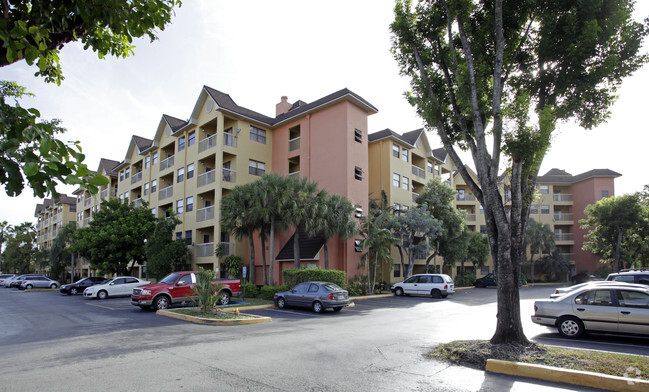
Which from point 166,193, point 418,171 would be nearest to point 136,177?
point 166,193

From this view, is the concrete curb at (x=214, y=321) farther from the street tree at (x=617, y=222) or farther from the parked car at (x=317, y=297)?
the street tree at (x=617, y=222)

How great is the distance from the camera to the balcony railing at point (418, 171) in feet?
126

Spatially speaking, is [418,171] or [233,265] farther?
[418,171]

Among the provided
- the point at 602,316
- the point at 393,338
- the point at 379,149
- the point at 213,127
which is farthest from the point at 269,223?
the point at 602,316

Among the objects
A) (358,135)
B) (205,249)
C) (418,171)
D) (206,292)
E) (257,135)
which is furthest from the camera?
(418,171)

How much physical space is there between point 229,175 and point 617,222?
105 feet

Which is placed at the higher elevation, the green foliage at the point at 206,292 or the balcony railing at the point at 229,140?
the balcony railing at the point at 229,140

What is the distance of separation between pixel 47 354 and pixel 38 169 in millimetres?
8714

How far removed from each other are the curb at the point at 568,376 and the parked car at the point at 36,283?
163ft

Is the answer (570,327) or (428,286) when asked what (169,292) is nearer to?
(570,327)

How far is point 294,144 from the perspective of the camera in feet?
105

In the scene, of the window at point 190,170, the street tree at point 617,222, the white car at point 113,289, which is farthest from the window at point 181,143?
the street tree at point 617,222

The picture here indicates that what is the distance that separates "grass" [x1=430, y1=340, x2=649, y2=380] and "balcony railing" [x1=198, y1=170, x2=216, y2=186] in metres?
23.9

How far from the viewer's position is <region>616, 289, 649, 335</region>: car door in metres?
10.6
